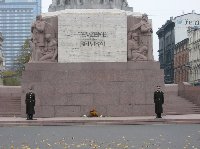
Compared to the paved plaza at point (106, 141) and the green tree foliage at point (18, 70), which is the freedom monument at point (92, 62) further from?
the green tree foliage at point (18, 70)

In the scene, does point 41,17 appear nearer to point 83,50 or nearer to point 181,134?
point 83,50

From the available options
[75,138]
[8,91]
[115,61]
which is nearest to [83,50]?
[115,61]

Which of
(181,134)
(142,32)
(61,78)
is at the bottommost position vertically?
(181,134)

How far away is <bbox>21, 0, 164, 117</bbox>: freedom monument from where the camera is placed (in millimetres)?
26469

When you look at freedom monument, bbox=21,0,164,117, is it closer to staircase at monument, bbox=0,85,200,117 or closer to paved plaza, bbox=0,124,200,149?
staircase at monument, bbox=0,85,200,117

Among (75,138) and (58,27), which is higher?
(58,27)

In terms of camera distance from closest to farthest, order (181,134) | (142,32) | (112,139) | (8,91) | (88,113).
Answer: (112,139)
(181,134)
(88,113)
(142,32)
(8,91)

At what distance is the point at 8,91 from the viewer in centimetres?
3584

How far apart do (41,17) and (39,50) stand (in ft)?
5.18

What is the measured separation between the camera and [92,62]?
27328 millimetres

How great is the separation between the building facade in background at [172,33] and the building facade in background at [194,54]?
11.2 meters

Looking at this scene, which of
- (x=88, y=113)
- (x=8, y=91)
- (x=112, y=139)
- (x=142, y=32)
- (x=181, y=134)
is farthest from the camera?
(x=8, y=91)

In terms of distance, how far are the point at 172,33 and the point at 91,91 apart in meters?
85.3

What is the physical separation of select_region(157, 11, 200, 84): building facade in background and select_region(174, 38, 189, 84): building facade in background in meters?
2.56
